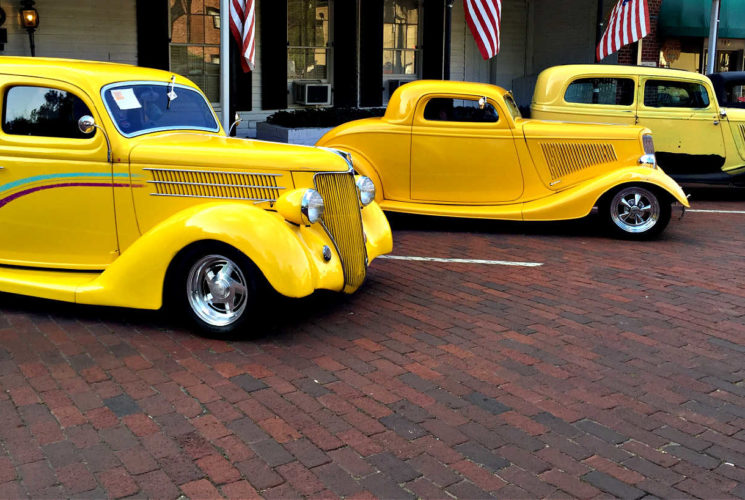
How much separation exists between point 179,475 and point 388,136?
19.5ft

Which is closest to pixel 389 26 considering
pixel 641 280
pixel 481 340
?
pixel 641 280

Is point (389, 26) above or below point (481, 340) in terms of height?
above

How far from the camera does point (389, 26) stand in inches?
693

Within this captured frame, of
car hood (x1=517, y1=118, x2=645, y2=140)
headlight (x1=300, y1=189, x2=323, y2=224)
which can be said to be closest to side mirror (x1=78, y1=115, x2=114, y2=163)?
headlight (x1=300, y1=189, x2=323, y2=224)

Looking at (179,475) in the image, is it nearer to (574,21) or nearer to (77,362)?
(77,362)

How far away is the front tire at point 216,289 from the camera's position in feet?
16.6

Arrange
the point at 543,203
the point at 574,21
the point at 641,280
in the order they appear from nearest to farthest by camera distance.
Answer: the point at 641,280, the point at 543,203, the point at 574,21

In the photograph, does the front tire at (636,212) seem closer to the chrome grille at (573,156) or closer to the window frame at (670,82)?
the chrome grille at (573,156)

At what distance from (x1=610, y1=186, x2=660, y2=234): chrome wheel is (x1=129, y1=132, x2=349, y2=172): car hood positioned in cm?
409

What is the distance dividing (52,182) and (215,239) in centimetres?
144

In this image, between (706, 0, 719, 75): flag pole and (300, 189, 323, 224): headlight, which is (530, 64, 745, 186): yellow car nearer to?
(706, 0, 719, 75): flag pole

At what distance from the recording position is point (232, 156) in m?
5.34

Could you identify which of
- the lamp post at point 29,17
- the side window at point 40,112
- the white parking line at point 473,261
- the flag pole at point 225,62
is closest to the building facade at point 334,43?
the lamp post at point 29,17

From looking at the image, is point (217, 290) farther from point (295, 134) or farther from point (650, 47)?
point (650, 47)
